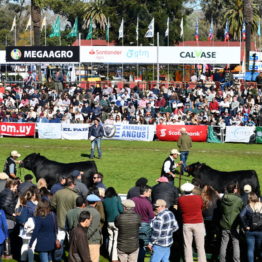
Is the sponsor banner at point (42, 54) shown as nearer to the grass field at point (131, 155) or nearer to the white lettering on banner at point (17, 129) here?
the white lettering on banner at point (17, 129)

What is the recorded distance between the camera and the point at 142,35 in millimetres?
75062

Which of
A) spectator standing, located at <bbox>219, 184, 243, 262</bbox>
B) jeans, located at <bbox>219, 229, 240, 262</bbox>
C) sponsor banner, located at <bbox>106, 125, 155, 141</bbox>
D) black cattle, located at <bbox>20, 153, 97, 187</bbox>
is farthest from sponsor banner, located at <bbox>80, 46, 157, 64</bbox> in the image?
jeans, located at <bbox>219, 229, 240, 262</bbox>

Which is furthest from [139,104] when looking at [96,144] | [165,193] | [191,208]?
[191,208]

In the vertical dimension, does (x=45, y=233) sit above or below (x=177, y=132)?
above

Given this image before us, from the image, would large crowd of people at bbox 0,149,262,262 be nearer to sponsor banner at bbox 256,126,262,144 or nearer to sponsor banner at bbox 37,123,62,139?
sponsor banner at bbox 256,126,262,144

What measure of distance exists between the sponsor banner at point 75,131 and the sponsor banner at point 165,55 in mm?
13237

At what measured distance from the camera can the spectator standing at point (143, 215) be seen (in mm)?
13445

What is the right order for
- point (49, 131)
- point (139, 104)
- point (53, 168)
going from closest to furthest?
point (53, 168), point (49, 131), point (139, 104)

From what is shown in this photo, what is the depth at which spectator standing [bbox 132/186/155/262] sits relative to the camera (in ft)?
44.1

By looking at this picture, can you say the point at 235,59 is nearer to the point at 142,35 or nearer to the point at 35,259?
the point at 142,35

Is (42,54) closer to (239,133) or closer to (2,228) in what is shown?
(239,133)

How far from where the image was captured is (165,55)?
4784cm

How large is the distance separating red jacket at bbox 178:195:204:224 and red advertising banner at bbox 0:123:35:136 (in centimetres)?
2346

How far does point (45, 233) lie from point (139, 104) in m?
27.4
